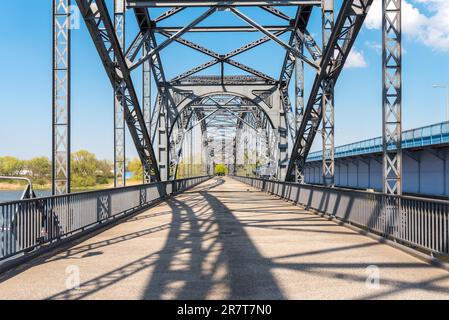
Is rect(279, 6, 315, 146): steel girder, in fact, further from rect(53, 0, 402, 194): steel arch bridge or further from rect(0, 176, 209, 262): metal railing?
rect(0, 176, 209, 262): metal railing

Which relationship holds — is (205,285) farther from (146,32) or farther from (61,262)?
(146,32)

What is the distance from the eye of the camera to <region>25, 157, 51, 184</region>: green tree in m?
50.2

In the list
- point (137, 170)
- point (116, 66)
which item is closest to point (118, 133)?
point (116, 66)

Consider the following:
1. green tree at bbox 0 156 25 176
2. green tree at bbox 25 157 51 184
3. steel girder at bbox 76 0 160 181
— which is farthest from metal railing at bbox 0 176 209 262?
green tree at bbox 0 156 25 176

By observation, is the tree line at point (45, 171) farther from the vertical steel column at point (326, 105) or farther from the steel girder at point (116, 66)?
the vertical steel column at point (326, 105)

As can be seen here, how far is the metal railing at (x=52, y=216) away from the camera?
7.60m

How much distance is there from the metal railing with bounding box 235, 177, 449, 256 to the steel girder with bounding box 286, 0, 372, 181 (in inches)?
216

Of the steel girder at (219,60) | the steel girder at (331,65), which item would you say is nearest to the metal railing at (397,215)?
the steel girder at (331,65)

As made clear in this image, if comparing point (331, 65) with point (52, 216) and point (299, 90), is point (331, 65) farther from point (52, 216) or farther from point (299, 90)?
point (52, 216)

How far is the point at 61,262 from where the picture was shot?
26.3 ft

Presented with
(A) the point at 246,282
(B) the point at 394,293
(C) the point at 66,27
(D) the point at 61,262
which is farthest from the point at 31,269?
(C) the point at 66,27

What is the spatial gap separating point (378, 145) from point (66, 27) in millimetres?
31793

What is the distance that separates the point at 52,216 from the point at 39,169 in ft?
156

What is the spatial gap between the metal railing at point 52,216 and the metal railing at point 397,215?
7.51m
